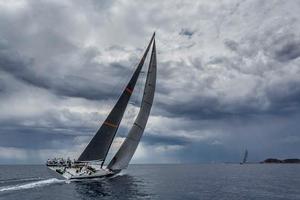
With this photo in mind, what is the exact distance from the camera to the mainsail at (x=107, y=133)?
178ft

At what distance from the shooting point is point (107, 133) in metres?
54.8

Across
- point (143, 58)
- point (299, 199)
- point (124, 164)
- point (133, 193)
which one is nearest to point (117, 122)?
point (124, 164)

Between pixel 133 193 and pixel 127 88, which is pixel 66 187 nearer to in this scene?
pixel 133 193

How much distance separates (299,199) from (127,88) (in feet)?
98.2

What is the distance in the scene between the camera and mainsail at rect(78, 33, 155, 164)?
178 feet

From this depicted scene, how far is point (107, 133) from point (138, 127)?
17.3ft

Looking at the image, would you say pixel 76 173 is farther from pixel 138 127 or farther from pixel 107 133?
pixel 138 127

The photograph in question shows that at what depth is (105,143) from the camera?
2154 inches

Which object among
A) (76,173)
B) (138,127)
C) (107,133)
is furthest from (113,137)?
(76,173)

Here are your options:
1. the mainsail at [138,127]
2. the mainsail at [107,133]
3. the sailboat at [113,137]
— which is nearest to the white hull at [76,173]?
the sailboat at [113,137]

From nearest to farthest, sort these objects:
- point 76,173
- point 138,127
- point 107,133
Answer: point 76,173, point 107,133, point 138,127

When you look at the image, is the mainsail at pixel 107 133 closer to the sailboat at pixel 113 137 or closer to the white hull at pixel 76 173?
the sailboat at pixel 113 137

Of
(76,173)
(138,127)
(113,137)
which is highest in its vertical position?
(138,127)

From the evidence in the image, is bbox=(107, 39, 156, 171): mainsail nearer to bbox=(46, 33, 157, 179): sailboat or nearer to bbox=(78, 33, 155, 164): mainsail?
bbox=(46, 33, 157, 179): sailboat
